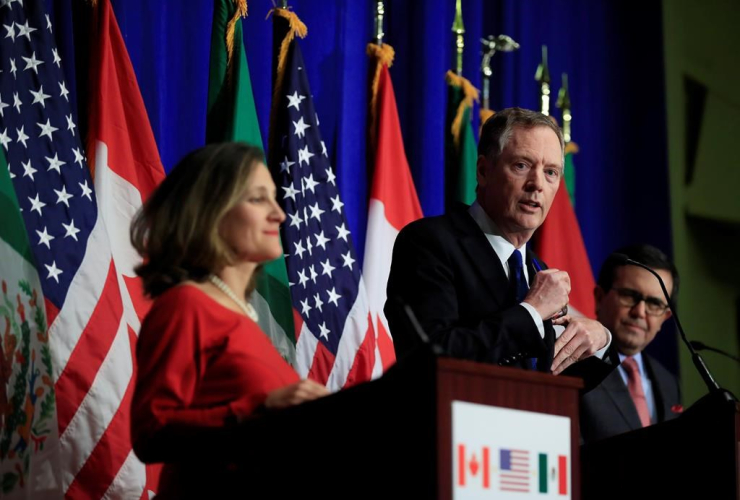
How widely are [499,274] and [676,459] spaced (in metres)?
0.64

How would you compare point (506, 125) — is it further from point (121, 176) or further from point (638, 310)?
point (638, 310)

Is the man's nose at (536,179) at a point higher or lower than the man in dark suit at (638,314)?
higher

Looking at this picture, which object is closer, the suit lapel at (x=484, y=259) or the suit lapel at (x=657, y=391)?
the suit lapel at (x=484, y=259)

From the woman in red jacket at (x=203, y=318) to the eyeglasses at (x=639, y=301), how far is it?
2.67 m

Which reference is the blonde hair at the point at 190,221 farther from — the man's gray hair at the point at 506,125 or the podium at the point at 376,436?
the man's gray hair at the point at 506,125

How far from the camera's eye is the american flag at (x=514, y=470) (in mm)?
2061

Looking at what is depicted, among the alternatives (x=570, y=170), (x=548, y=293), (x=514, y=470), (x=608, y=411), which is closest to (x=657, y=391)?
(x=608, y=411)

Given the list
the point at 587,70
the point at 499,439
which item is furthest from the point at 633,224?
the point at 499,439

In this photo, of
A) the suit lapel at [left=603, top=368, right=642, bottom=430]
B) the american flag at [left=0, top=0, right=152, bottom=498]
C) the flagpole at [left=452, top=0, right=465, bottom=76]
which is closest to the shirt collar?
the suit lapel at [left=603, top=368, right=642, bottom=430]

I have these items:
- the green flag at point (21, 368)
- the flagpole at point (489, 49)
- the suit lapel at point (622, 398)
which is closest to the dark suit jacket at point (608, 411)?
the suit lapel at point (622, 398)

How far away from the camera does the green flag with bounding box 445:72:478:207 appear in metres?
5.42

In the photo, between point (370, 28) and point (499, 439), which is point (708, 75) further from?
point (499, 439)

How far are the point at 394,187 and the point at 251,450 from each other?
306cm

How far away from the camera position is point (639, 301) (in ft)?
15.6
